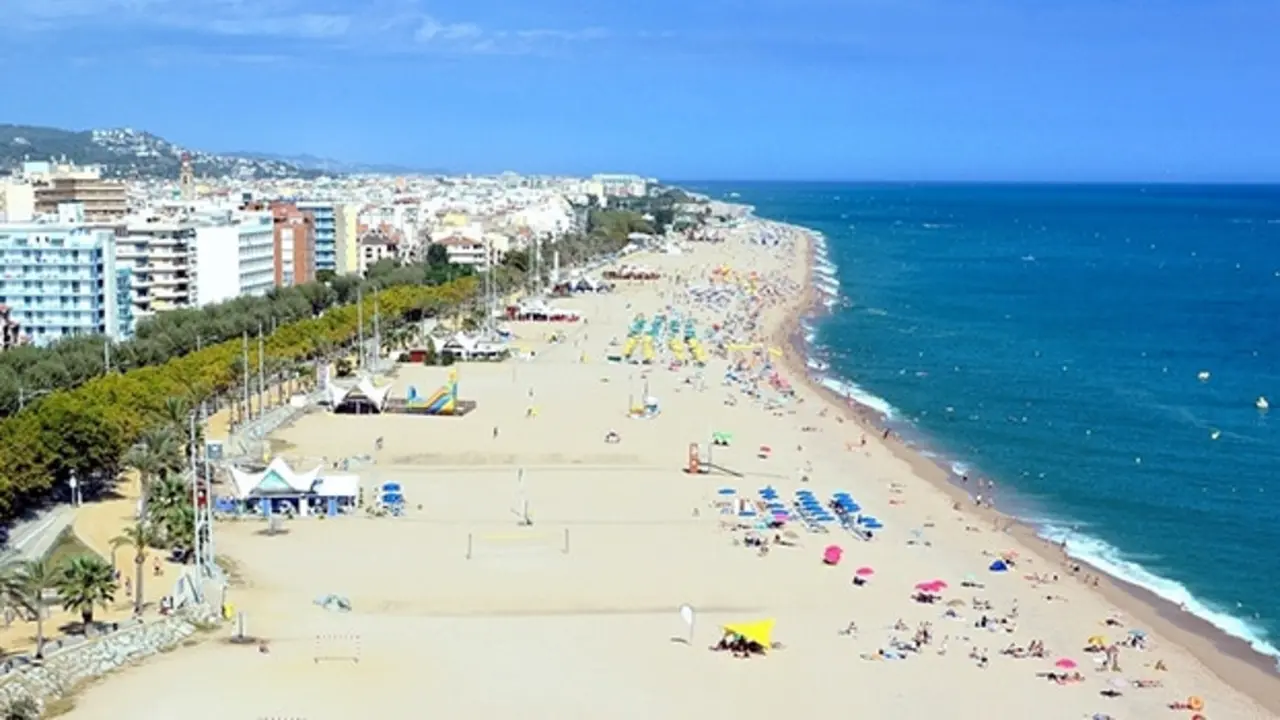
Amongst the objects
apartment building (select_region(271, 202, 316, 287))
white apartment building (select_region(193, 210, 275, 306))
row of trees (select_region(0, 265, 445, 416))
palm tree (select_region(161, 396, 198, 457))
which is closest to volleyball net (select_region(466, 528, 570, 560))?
palm tree (select_region(161, 396, 198, 457))

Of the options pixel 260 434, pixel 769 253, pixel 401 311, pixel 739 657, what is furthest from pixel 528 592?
pixel 769 253

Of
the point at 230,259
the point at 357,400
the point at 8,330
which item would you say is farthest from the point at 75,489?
the point at 230,259

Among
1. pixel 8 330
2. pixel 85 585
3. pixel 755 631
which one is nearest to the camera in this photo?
pixel 85 585

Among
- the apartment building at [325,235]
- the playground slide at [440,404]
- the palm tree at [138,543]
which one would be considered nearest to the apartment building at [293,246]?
the apartment building at [325,235]

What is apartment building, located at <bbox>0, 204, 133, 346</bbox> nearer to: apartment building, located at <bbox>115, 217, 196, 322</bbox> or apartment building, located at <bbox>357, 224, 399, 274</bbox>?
apartment building, located at <bbox>115, 217, 196, 322</bbox>

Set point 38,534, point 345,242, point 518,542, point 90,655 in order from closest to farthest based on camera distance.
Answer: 1. point 90,655
2. point 38,534
3. point 518,542
4. point 345,242

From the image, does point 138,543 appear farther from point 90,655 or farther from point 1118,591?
point 1118,591

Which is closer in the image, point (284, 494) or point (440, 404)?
point (284, 494)

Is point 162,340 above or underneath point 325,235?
underneath
